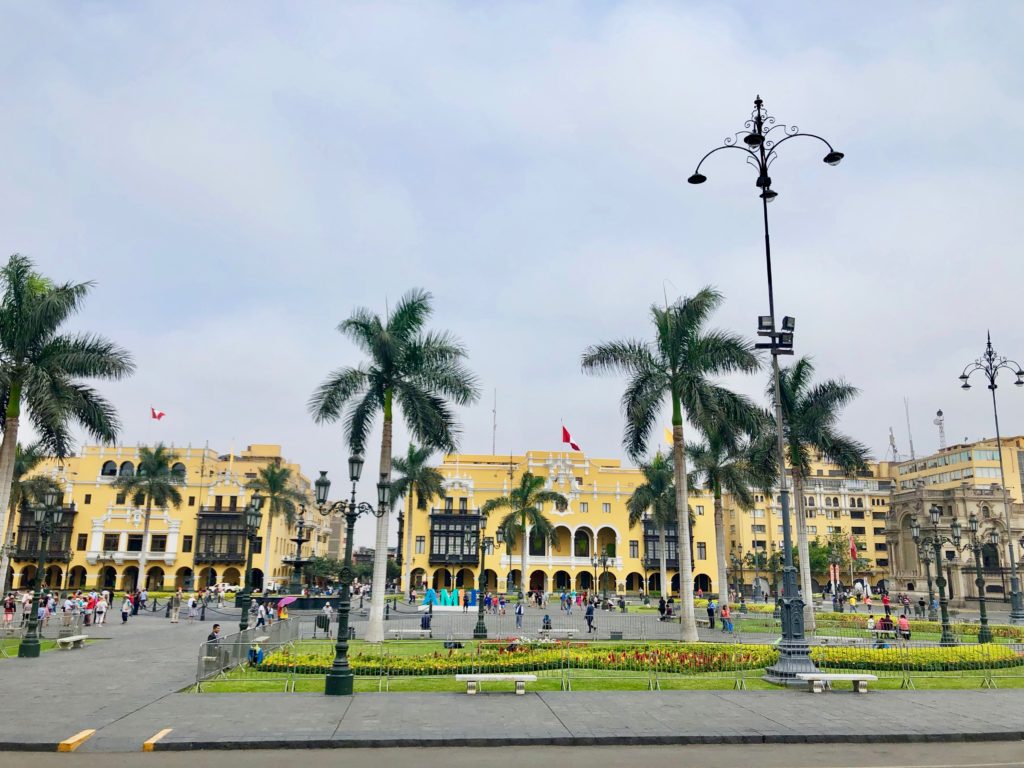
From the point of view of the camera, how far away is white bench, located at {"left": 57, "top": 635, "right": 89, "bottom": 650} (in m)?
24.7

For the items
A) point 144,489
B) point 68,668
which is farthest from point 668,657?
point 144,489

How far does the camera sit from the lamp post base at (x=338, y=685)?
1488cm

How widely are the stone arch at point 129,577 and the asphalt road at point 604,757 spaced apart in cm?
7606

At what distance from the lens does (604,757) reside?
10.7m

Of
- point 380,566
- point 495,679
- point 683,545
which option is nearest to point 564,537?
point 683,545

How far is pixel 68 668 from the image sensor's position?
19969mm

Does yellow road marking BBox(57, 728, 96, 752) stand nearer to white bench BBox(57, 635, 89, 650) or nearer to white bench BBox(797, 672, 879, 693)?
white bench BBox(797, 672, 879, 693)

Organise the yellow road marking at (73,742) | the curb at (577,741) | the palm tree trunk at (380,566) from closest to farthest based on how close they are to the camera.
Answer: the yellow road marking at (73,742), the curb at (577,741), the palm tree trunk at (380,566)

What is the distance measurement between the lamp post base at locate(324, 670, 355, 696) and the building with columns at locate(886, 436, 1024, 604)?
6765cm

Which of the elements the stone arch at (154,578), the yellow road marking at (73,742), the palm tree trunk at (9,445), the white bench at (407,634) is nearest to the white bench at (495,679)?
the yellow road marking at (73,742)

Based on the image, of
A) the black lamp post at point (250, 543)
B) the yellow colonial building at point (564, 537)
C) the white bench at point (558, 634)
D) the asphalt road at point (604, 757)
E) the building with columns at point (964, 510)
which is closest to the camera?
the asphalt road at point (604, 757)

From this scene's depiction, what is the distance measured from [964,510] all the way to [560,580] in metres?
43.1

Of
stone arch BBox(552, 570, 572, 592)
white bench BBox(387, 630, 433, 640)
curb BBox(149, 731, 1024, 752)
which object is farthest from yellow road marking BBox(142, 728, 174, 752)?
stone arch BBox(552, 570, 572, 592)

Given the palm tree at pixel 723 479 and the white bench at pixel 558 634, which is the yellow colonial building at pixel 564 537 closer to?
the palm tree at pixel 723 479
